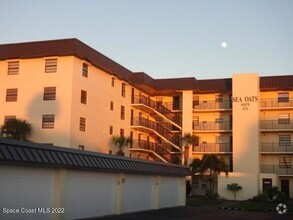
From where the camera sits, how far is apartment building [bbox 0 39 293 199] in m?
44.2

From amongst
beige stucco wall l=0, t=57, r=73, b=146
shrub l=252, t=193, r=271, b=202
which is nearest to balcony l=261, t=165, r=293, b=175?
shrub l=252, t=193, r=271, b=202

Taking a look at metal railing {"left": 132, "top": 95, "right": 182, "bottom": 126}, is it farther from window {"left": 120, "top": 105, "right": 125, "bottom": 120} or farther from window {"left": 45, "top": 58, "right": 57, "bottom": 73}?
window {"left": 45, "top": 58, "right": 57, "bottom": 73}

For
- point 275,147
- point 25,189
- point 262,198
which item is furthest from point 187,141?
point 25,189

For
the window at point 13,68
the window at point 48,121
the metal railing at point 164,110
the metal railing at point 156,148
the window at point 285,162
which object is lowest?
the window at point 285,162

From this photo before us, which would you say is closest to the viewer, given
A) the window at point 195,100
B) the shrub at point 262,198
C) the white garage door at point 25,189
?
the white garage door at point 25,189

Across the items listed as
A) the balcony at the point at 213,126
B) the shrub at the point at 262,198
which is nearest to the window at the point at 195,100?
the balcony at the point at 213,126

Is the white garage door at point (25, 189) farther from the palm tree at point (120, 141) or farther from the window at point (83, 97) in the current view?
the palm tree at point (120, 141)

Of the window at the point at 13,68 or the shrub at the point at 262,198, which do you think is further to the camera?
the shrub at the point at 262,198

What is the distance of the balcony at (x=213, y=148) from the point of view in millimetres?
61188

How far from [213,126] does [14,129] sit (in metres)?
28.5

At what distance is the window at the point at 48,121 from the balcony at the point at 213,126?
24227mm

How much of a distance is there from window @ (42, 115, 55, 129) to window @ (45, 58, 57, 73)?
14.4ft

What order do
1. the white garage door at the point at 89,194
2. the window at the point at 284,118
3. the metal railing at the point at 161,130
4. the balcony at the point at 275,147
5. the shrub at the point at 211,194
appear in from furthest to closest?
the metal railing at the point at 161,130 < the window at the point at 284,118 < the balcony at the point at 275,147 < the shrub at the point at 211,194 < the white garage door at the point at 89,194

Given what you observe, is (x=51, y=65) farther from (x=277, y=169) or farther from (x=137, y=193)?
(x=277, y=169)
